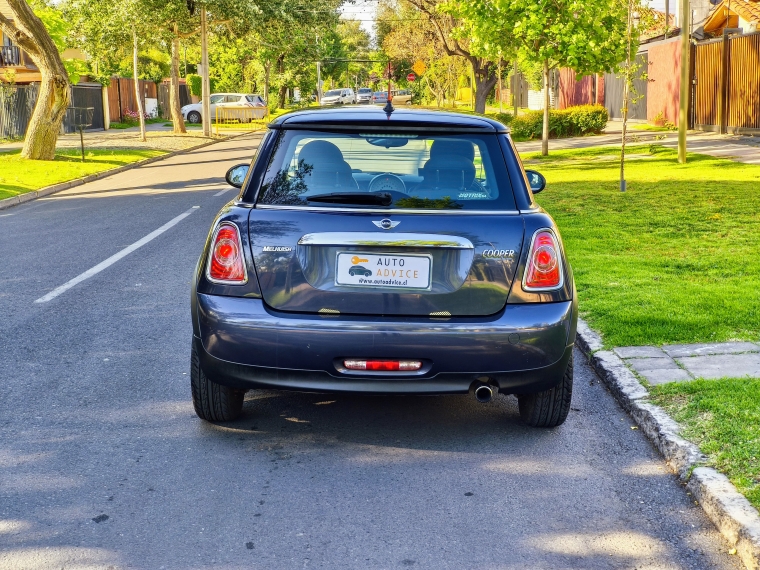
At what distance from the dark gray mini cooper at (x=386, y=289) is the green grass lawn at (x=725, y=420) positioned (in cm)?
71

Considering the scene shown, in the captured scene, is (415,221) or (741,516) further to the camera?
(415,221)

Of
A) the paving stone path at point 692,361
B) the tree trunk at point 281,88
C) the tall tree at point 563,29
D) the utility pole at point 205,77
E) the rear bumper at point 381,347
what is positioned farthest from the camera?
the tree trunk at point 281,88

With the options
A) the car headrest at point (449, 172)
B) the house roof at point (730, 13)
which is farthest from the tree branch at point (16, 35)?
the car headrest at point (449, 172)

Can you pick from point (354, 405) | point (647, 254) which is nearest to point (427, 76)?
point (647, 254)

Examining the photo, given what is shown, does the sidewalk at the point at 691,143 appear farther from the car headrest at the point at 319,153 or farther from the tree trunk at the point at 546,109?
the car headrest at the point at 319,153

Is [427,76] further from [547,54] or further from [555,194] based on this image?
[555,194]

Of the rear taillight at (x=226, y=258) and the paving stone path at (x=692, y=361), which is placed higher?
the rear taillight at (x=226, y=258)

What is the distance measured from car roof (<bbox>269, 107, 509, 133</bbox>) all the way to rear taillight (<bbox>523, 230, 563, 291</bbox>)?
2.18ft

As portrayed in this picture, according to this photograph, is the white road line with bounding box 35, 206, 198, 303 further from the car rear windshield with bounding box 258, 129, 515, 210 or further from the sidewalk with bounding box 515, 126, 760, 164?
the sidewalk with bounding box 515, 126, 760, 164

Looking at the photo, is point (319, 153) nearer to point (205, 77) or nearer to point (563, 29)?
point (563, 29)

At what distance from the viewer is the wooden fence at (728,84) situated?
2336 cm

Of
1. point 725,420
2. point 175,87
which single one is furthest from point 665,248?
point 175,87

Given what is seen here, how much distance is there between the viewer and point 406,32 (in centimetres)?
5938

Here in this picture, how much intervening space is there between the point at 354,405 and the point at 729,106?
22.1 metres
